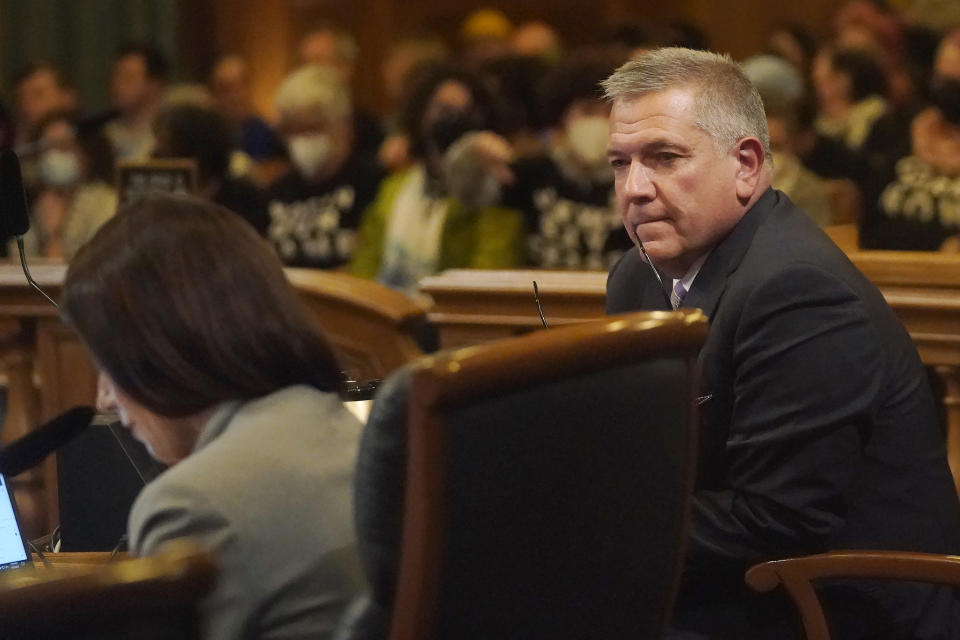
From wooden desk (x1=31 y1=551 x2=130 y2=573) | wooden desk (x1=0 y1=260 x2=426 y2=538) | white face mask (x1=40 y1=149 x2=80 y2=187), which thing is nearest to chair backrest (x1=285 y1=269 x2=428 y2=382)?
wooden desk (x1=0 y1=260 x2=426 y2=538)

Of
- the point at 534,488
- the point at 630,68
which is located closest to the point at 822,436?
the point at 630,68

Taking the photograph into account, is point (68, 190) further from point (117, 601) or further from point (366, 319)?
point (117, 601)

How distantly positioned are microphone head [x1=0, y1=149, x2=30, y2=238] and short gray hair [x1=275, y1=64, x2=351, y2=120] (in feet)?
8.92

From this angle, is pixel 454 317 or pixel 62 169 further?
pixel 62 169

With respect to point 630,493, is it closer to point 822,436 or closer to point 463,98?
point 822,436

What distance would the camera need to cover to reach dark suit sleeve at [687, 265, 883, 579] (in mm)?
1944

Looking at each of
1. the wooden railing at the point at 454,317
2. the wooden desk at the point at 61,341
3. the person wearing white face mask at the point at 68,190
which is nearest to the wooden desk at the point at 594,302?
the wooden railing at the point at 454,317

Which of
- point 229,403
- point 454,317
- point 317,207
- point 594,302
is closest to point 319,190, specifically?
point 317,207

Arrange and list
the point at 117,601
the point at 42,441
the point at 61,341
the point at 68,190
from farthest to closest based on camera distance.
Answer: the point at 68,190, the point at 61,341, the point at 42,441, the point at 117,601

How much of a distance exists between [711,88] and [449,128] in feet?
7.67

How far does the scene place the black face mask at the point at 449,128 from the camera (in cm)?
438

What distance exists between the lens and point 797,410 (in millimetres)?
1949

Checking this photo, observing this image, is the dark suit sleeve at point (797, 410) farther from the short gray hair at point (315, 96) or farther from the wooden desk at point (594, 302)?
the short gray hair at point (315, 96)

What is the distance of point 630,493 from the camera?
1361mm
